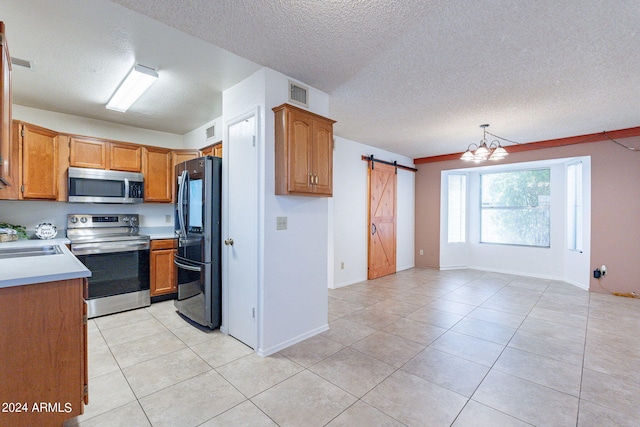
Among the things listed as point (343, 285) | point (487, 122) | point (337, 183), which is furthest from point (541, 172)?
point (343, 285)

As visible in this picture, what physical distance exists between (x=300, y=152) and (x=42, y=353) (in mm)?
2110

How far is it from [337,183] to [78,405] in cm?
396

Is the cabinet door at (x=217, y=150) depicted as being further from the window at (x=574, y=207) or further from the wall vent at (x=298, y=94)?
the window at (x=574, y=207)

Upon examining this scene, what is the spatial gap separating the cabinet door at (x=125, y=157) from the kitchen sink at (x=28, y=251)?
154 cm

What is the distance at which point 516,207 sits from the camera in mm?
6020

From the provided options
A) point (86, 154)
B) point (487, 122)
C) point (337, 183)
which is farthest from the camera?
point (337, 183)

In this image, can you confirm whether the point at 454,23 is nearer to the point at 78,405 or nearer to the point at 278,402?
the point at 278,402

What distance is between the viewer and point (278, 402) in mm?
1906

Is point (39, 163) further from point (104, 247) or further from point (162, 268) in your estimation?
point (162, 268)

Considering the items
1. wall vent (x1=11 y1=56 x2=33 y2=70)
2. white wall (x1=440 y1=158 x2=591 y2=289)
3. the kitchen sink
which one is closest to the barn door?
white wall (x1=440 y1=158 x2=591 y2=289)

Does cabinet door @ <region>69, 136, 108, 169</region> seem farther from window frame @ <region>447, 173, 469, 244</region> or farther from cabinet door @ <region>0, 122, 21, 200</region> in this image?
window frame @ <region>447, 173, 469, 244</region>

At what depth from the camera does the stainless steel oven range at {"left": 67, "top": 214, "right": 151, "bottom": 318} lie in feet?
10.9

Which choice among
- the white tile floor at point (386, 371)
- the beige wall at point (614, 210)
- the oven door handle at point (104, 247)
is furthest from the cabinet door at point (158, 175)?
the beige wall at point (614, 210)

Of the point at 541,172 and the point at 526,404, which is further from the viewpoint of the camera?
the point at 541,172
